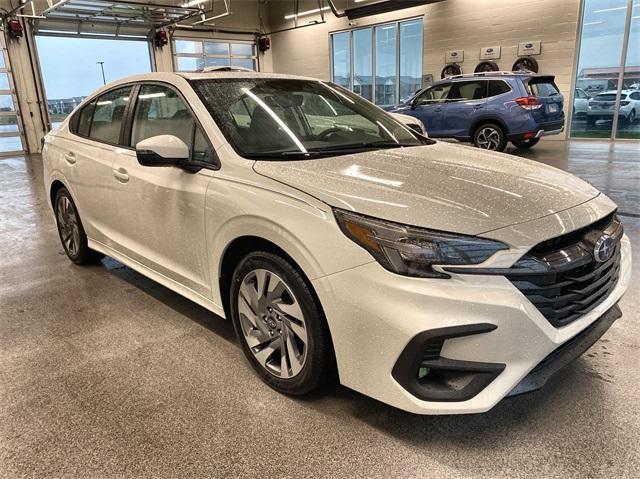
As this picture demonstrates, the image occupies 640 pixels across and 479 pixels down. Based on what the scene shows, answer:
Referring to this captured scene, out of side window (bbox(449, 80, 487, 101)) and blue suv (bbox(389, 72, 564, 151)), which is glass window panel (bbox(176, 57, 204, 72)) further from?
side window (bbox(449, 80, 487, 101))

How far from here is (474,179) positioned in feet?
6.72

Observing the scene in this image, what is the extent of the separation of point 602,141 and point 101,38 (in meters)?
14.7

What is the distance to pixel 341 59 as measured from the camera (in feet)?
56.6

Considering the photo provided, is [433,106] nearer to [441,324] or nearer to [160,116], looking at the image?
[160,116]

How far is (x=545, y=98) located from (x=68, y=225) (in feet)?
28.4

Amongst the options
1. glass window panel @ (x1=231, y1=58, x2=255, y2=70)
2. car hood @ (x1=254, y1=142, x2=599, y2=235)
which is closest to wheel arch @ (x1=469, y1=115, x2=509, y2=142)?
car hood @ (x1=254, y1=142, x2=599, y2=235)

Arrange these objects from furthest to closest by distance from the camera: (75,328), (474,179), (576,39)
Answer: (576,39)
(75,328)
(474,179)

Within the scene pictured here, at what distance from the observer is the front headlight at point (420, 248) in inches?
63.5

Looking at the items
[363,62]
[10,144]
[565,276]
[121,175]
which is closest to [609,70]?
[363,62]

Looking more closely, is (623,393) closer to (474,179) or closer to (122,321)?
(474,179)

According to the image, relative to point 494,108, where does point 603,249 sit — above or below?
below

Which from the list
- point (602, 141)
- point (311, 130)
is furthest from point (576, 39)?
point (311, 130)

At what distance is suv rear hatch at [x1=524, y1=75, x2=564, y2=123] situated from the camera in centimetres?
918

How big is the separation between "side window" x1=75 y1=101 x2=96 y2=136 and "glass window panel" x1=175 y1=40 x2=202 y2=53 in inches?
589
